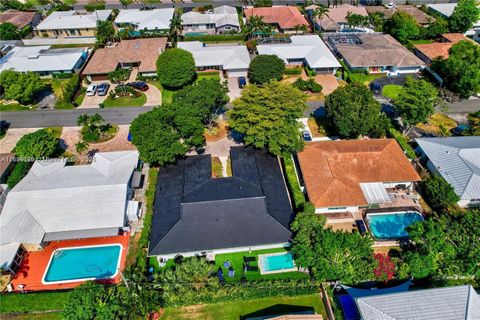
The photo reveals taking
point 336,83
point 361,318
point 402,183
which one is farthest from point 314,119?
point 361,318

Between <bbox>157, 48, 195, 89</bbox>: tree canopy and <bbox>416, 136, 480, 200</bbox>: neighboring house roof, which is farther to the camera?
<bbox>157, 48, 195, 89</bbox>: tree canopy

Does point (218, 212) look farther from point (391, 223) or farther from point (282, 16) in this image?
point (282, 16)

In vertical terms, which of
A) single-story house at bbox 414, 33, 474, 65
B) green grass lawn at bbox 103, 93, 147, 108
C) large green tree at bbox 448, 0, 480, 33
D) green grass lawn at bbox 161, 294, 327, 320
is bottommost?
green grass lawn at bbox 161, 294, 327, 320

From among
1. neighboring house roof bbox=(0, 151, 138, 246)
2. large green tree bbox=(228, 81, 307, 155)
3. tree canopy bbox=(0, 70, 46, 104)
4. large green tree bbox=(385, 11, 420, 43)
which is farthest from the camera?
large green tree bbox=(385, 11, 420, 43)

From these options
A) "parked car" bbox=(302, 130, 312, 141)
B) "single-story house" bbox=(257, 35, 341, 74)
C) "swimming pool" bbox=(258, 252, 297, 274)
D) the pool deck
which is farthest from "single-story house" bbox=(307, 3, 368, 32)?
the pool deck

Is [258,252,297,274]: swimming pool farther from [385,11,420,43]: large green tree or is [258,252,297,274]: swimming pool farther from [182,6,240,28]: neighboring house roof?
[182,6,240,28]: neighboring house roof

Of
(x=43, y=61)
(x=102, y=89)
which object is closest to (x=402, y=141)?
(x=102, y=89)
